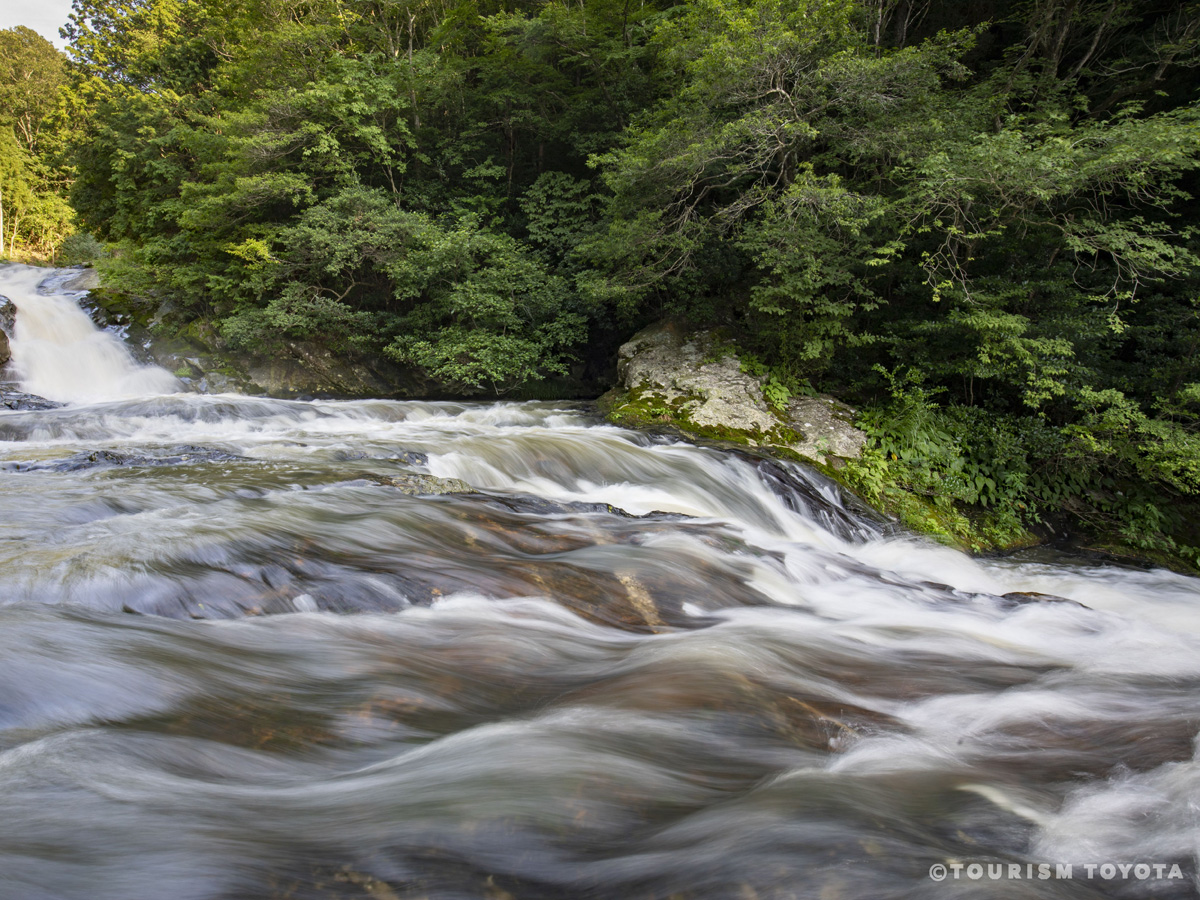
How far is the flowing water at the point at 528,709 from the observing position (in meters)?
1.52

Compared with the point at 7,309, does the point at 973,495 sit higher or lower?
lower

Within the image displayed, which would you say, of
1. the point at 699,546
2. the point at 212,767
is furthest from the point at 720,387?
the point at 212,767

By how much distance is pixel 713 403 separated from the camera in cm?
891

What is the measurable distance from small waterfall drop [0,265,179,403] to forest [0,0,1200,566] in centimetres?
151

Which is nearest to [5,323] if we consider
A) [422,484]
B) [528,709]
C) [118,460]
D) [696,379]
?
[118,460]

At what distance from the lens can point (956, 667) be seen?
3297 millimetres

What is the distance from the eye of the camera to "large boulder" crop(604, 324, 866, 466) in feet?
27.1

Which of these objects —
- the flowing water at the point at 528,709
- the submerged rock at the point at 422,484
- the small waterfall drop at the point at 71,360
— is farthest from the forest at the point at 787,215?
the submerged rock at the point at 422,484

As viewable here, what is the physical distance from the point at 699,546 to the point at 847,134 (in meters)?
7.10

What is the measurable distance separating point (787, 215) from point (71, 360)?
13.5 m

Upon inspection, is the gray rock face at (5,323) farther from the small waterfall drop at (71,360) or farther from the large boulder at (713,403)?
the large boulder at (713,403)

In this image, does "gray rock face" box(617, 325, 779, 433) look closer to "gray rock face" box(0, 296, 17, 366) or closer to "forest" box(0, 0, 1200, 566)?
"forest" box(0, 0, 1200, 566)

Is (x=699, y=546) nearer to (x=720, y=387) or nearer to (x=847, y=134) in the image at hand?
(x=720, y=387)

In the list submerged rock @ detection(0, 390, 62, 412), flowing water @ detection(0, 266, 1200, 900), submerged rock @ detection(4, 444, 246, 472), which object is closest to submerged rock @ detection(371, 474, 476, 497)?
flowing water @ detection(0, 266, 1200, 900)
